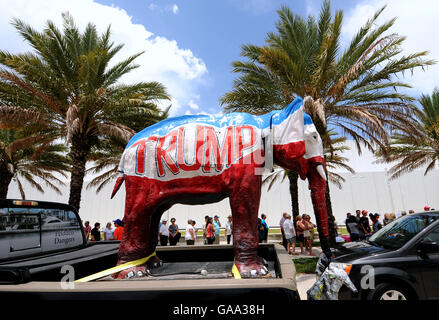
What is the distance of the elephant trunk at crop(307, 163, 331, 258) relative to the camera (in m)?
3.11

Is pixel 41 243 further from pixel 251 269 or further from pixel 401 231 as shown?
pixel 401 231

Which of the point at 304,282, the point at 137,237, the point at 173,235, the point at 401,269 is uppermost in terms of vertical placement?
the point at 137,237

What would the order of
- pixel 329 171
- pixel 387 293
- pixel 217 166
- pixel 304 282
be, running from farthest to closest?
pixel 329 171
pixel 304 282
pixel 387 293
pixel 217 166

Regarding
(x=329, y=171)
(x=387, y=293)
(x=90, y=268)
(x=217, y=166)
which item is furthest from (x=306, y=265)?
(x=329, y=171)

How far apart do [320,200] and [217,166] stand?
1.24 m

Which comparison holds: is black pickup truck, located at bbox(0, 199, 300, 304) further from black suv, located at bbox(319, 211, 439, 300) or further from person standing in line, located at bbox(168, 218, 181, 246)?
person standing in line, located at bbox(168, 218, 181, 246)

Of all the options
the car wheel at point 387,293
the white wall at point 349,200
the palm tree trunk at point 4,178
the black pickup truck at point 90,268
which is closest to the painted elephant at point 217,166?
the black pickup truck at point 90,268

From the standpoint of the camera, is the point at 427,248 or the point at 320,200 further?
the point at 427,248

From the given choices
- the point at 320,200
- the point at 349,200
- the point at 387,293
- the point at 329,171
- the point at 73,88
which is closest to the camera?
the point at 320,200

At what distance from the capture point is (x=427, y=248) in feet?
12.0

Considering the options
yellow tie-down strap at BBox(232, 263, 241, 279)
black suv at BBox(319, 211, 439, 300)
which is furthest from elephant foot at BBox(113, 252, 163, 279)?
black suv at BBox(319, 211, 439, 300)

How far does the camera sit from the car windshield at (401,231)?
159 inches

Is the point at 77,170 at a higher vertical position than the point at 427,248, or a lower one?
higher

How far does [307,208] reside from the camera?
22.5 metres
